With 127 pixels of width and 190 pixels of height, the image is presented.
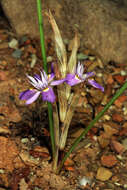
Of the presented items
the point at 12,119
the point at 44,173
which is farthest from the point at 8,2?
the point at 44,173

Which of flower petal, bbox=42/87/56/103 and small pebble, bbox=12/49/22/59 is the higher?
flower petal, bbox=42/87/56/103

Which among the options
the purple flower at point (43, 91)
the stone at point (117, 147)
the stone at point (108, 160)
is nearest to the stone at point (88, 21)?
the stone at point (117, 147)

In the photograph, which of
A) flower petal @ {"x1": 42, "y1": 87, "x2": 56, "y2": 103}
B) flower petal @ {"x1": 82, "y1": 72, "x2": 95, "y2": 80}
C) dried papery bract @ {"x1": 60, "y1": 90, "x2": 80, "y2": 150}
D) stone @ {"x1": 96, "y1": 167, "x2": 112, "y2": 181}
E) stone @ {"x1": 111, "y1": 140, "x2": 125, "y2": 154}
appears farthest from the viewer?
stone @ {"x1": 111, "y1": 140, "x2": 125, "y2": 154}

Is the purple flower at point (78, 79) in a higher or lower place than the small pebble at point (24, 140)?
higher

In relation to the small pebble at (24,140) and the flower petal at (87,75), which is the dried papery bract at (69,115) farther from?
the small pebble at (24,140)

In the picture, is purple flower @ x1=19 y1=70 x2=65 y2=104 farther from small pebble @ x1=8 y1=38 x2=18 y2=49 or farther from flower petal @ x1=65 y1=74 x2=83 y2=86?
small pebble @ x1=8 y1=38 x2=18 y2=49

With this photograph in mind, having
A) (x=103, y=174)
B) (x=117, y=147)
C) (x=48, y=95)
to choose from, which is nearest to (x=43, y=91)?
(x=48, y=95)

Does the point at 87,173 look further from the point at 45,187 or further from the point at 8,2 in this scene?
the point at 8,2

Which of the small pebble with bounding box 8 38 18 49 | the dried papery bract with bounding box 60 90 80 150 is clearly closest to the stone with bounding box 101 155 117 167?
the dried papery bract with bounding box 60 90 80 150

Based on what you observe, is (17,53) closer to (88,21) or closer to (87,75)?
(88,21)
